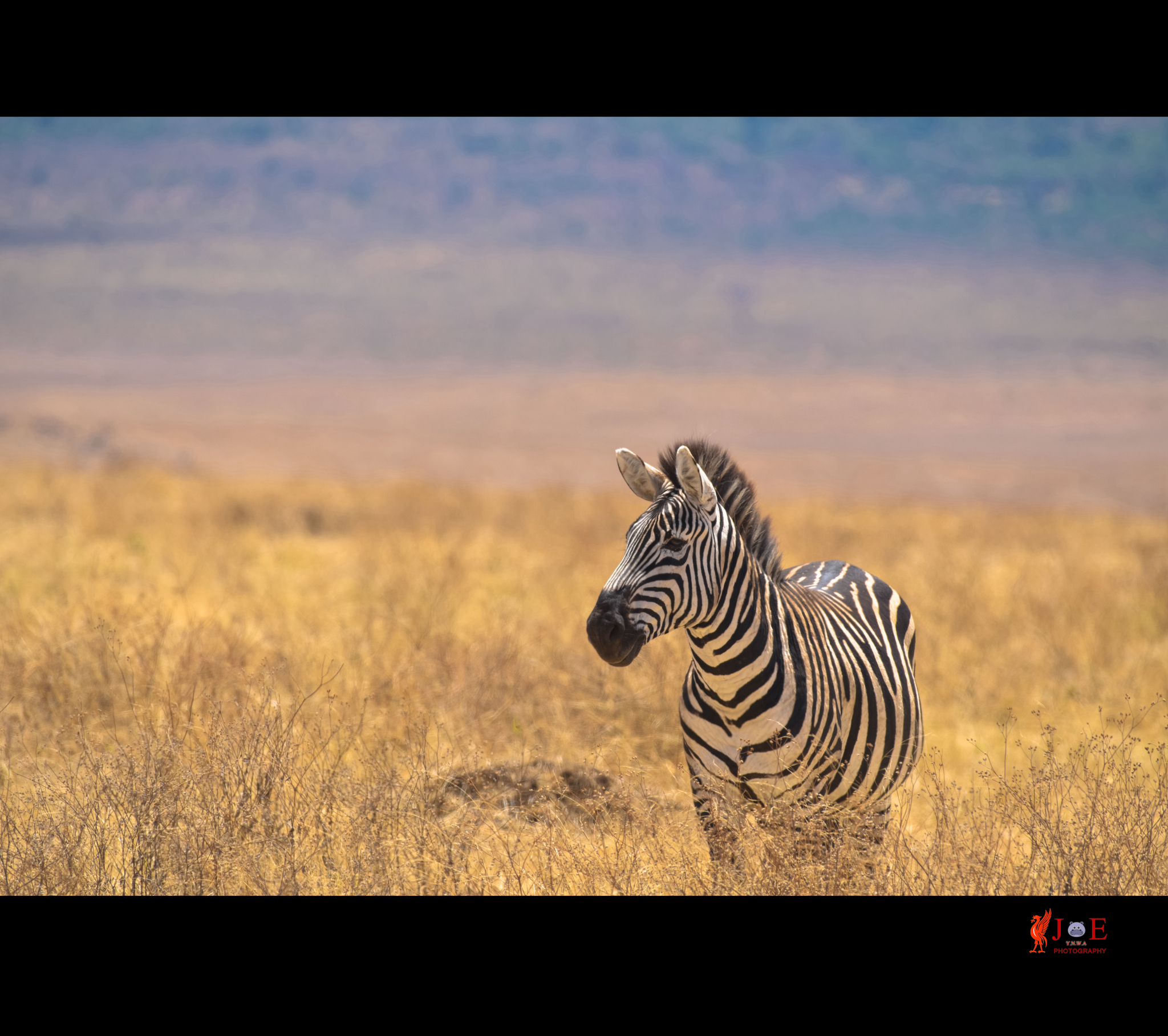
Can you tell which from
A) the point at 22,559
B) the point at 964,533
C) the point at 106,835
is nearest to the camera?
the point at 106,835

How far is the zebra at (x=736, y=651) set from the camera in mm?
4184

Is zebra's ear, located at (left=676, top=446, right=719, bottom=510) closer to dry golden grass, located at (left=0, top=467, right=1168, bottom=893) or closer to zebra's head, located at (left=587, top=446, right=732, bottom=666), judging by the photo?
zebra's head, located at (left=587, top=446, right=732, bottom=666)

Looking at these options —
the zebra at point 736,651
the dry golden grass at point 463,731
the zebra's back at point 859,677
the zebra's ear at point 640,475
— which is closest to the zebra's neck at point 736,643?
the zebra at point 736,651

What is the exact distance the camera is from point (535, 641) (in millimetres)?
8656

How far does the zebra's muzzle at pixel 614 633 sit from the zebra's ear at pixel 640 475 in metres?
0.60

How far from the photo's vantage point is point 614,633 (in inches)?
158

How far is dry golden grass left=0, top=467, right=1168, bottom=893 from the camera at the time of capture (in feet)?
14.9
